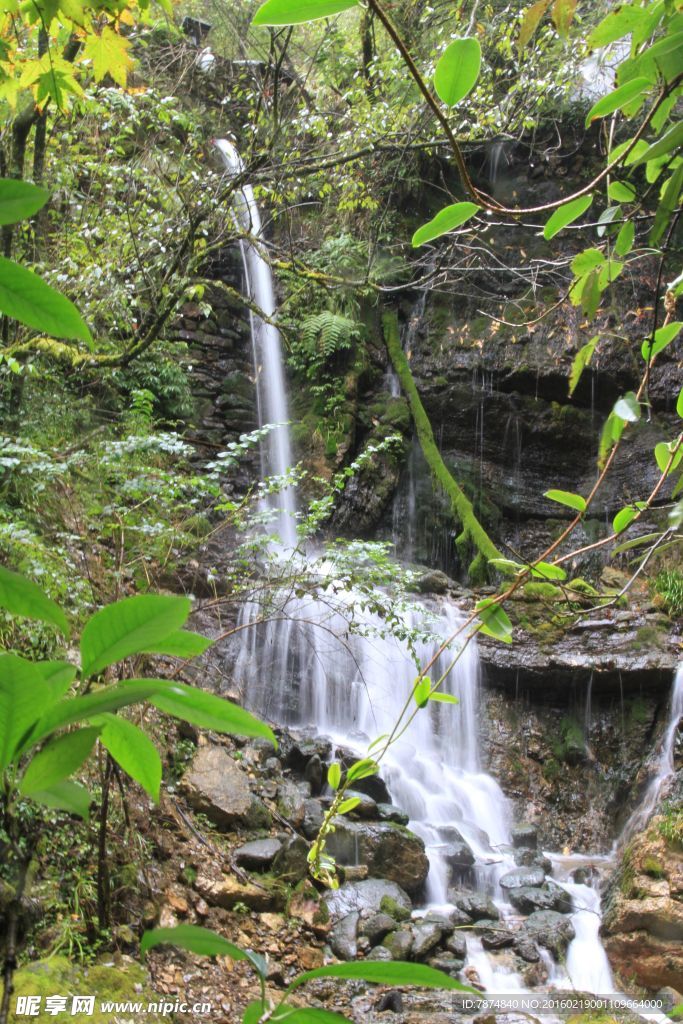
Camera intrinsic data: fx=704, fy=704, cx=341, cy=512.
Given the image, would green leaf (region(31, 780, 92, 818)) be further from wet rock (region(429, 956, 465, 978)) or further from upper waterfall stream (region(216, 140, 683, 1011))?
upper waterfall stream (region(216, 140, 683, 1011))

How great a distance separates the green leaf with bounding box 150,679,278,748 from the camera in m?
0.46

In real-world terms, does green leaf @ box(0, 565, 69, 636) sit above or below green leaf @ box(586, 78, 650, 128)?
below

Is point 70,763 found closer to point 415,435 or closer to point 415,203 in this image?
point 415,435

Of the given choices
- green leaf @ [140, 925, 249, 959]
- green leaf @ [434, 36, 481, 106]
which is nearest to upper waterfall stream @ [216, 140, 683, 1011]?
green leaf @ [434, 36, 481, 106]

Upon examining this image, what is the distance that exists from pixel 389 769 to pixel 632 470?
5.88 metres

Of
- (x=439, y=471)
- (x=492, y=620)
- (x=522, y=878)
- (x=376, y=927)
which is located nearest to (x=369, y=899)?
(x=376, y=927)

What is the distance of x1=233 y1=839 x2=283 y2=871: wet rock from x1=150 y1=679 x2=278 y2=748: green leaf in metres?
4.09

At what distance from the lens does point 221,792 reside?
4.39 meters

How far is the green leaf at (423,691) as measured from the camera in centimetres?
87

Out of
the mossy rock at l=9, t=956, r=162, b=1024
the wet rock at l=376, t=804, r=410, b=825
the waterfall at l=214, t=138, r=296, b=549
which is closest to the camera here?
the mossy rock at l=9, t=956, r=162, b=1024

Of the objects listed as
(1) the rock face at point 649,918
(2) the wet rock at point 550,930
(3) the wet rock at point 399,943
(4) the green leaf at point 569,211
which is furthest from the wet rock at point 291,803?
(4) the green leaf at point 569,211

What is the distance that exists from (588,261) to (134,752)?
101 cm

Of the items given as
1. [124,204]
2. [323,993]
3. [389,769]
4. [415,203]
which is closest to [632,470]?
[415,203]

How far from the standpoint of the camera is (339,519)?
31.3 ft
